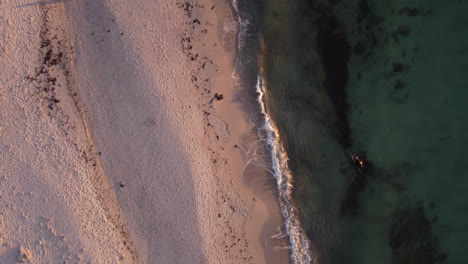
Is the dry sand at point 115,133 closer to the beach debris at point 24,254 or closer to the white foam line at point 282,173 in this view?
the beach debris at point 24,254

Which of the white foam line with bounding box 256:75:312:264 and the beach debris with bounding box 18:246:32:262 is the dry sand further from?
the white foam line with bounding box 256:75:312:264

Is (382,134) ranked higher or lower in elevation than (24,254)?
higher

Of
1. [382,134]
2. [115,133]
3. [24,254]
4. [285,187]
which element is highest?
[115,133]

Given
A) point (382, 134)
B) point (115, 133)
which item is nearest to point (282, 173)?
point (382, 134)

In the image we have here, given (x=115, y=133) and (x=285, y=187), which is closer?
(x=115, y=133)

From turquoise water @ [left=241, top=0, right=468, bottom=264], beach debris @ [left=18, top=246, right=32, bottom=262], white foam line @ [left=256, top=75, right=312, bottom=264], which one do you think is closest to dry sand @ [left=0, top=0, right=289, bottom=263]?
beach debris @ [left=18, top=246, right=32, bottom=262]

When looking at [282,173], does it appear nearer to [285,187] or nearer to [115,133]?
[285,187]
